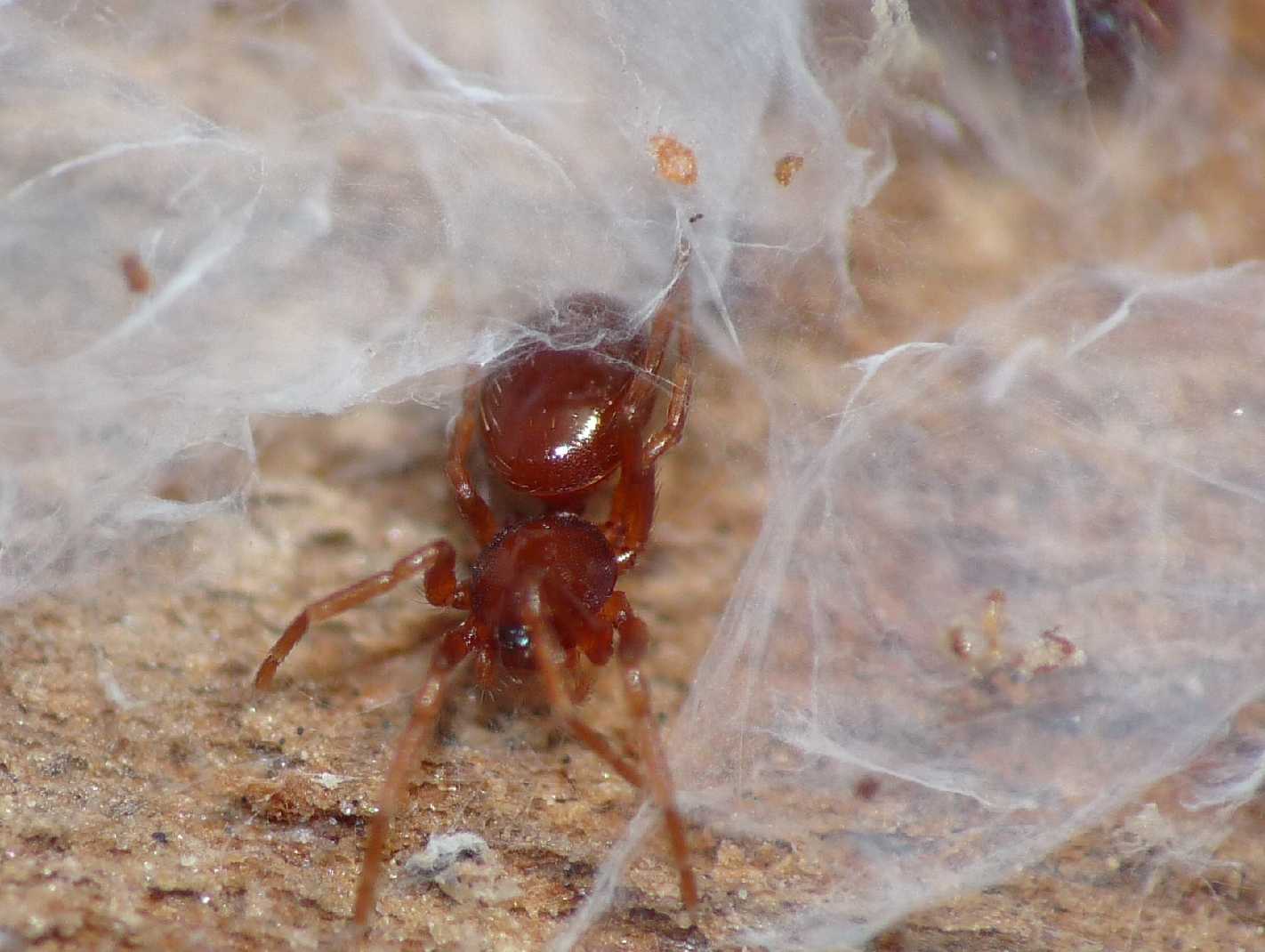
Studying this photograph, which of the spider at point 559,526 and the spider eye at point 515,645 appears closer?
the spider at point 559,526

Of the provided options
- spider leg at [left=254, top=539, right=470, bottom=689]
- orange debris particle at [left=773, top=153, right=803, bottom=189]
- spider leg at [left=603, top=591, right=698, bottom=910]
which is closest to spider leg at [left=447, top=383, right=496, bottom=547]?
spider leg at [left=254, top=539, right=470, bottom=689]

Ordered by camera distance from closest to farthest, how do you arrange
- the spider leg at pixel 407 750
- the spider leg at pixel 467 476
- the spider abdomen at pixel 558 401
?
the spider leg at pixel 407 750 < the spider abdomen at pixel 558 401 < the spider leg at pixel 467 476

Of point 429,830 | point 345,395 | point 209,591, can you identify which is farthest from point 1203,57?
point 209,591

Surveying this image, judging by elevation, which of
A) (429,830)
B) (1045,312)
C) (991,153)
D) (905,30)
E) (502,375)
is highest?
(905,30)

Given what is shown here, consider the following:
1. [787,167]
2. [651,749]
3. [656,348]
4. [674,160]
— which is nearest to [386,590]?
[651,749]

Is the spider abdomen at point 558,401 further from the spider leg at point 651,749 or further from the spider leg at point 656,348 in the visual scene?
the spider leg at point 651,749

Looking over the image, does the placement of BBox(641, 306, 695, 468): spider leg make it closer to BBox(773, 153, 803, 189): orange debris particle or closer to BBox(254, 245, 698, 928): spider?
BBox(254, 245, 698, 928): spider

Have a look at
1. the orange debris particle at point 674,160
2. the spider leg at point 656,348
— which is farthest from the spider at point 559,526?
the orange debris particle at point 674,160

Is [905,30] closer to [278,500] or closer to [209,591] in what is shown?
[278,500]
